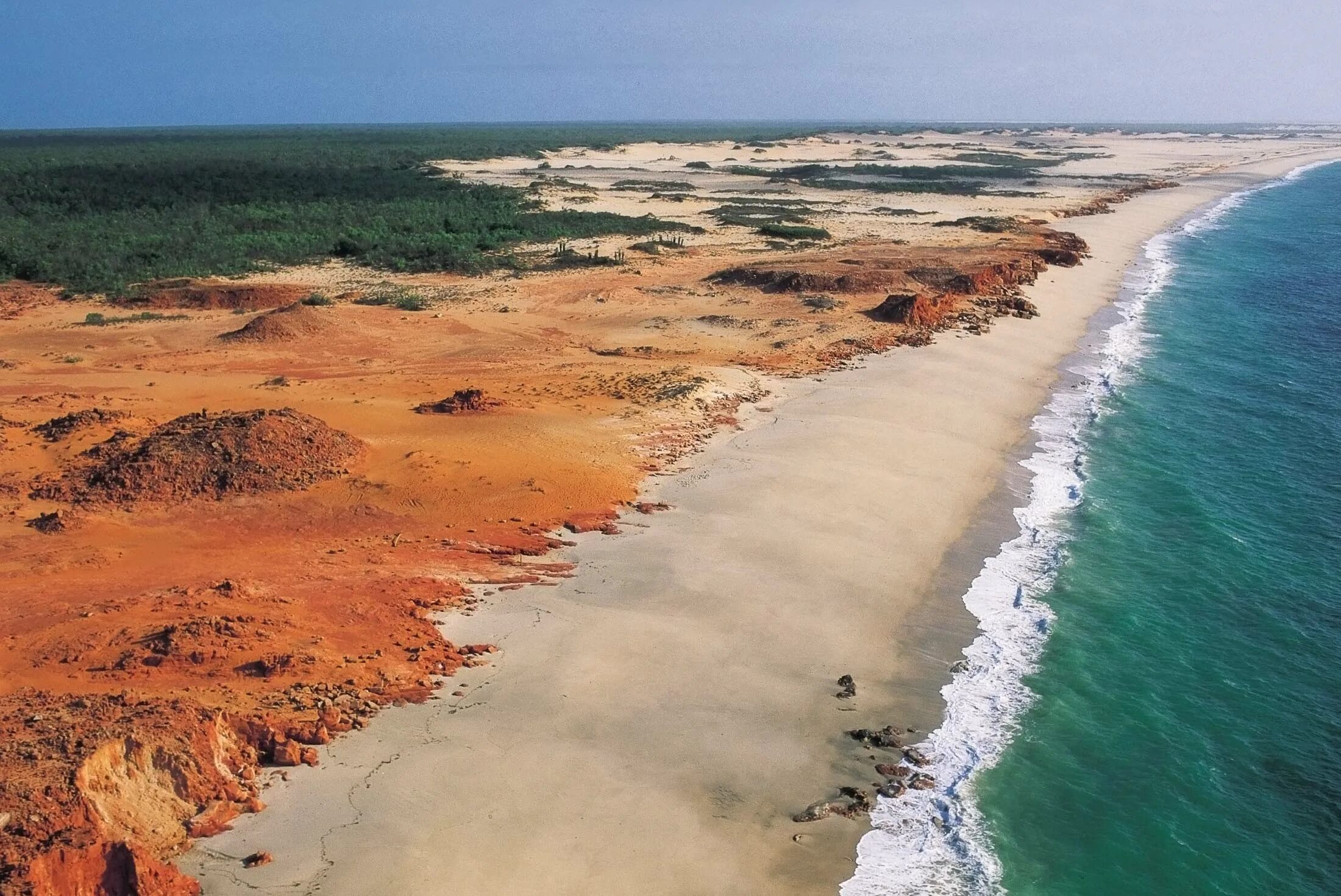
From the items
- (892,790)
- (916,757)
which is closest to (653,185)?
(916,757)

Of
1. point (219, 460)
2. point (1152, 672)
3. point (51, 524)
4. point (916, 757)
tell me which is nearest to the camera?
point (916, 757)

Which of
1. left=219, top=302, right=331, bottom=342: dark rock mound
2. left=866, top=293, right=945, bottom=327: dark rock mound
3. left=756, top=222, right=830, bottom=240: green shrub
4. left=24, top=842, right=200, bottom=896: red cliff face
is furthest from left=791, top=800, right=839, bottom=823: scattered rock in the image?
left=756, top=222, right=830, bottom=240: green shrub

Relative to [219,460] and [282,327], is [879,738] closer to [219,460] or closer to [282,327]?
[219,460]

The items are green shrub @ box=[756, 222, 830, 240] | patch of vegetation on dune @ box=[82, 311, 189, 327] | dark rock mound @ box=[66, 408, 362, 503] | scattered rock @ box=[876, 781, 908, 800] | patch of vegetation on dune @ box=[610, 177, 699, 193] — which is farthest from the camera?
patch of vegetation on dune @ box=[610, 177, 699, 193]

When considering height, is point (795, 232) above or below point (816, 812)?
above

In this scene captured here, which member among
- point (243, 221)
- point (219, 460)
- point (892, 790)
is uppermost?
point (243, 221)

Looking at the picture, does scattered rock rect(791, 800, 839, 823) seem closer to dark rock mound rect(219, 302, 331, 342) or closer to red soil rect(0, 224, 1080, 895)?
red soil rect(0, 224, 1080, 895)

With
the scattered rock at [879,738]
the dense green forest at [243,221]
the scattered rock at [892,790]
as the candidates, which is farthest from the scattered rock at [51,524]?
the dense green forest at [243,221]
